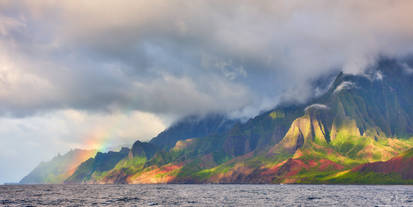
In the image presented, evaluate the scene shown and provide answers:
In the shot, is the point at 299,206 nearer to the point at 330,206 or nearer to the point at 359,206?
the point at 330,206

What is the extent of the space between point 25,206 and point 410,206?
133 meters

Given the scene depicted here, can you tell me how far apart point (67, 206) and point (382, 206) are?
109 meters

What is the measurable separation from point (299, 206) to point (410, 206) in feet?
123

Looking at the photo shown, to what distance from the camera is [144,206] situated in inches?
4584

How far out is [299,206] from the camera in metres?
118

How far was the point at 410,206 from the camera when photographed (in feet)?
380

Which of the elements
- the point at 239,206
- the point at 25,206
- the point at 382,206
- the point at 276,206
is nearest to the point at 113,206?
the point at 25,206

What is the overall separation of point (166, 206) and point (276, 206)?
125ft

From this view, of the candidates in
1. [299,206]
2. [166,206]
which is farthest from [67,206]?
[299,206]

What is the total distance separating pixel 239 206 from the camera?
11744 cm

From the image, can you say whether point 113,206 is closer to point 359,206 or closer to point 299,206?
point 299,206

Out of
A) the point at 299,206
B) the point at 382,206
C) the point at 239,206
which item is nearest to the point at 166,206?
the point at 239,206

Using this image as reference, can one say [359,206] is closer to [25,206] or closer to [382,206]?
[382,206]

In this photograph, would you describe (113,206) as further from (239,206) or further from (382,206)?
(382,206)
